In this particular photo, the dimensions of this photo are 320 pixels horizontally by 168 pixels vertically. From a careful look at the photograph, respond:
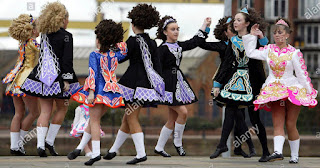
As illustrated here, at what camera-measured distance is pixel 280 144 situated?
302 inches

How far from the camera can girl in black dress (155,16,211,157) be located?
8641 millimetres

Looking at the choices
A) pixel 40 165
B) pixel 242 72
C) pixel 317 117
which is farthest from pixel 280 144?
pixel 317 117

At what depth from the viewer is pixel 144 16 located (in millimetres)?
7609

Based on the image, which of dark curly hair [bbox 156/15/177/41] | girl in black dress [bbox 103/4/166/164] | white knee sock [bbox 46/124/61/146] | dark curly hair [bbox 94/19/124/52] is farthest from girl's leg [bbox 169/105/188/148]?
dark curly hair [bbox 94/19/124/52]

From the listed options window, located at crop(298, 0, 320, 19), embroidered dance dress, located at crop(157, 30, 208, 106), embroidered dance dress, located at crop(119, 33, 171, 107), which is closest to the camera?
embroidered dance dress, located at crop(119, 33, 171, 107)

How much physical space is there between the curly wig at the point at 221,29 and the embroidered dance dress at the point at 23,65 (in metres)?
2.41

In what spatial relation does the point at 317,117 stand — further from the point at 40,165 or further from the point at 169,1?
the point at 40,165

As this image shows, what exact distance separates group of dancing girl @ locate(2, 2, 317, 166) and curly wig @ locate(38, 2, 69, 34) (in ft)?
0.04

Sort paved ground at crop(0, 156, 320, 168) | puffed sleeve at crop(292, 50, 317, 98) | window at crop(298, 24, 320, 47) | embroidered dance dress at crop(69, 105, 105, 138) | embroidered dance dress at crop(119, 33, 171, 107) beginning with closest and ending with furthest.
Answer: paved ground at crop(0, 156, 320, 168)
embroidered dance dress at crop(119, 33, 171, 107)
puffed sleeve at crop(292, 50, 317, 98)
embroidered dance dress at crop(69, 105, 105, 138)
window at crop(298, 24, 320, 47)

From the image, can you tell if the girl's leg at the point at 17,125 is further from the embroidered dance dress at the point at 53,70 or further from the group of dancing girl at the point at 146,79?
the embroidered dance dress at the point at 53,70

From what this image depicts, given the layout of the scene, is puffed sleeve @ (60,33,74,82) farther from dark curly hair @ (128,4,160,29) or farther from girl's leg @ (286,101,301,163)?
girl's leg @ (286,101,301,163)

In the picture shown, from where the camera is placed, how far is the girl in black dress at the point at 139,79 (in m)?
7.38

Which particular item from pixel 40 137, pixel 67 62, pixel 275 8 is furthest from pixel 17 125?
pixel 275 8

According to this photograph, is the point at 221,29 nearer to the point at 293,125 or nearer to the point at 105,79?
the point at 293,125
